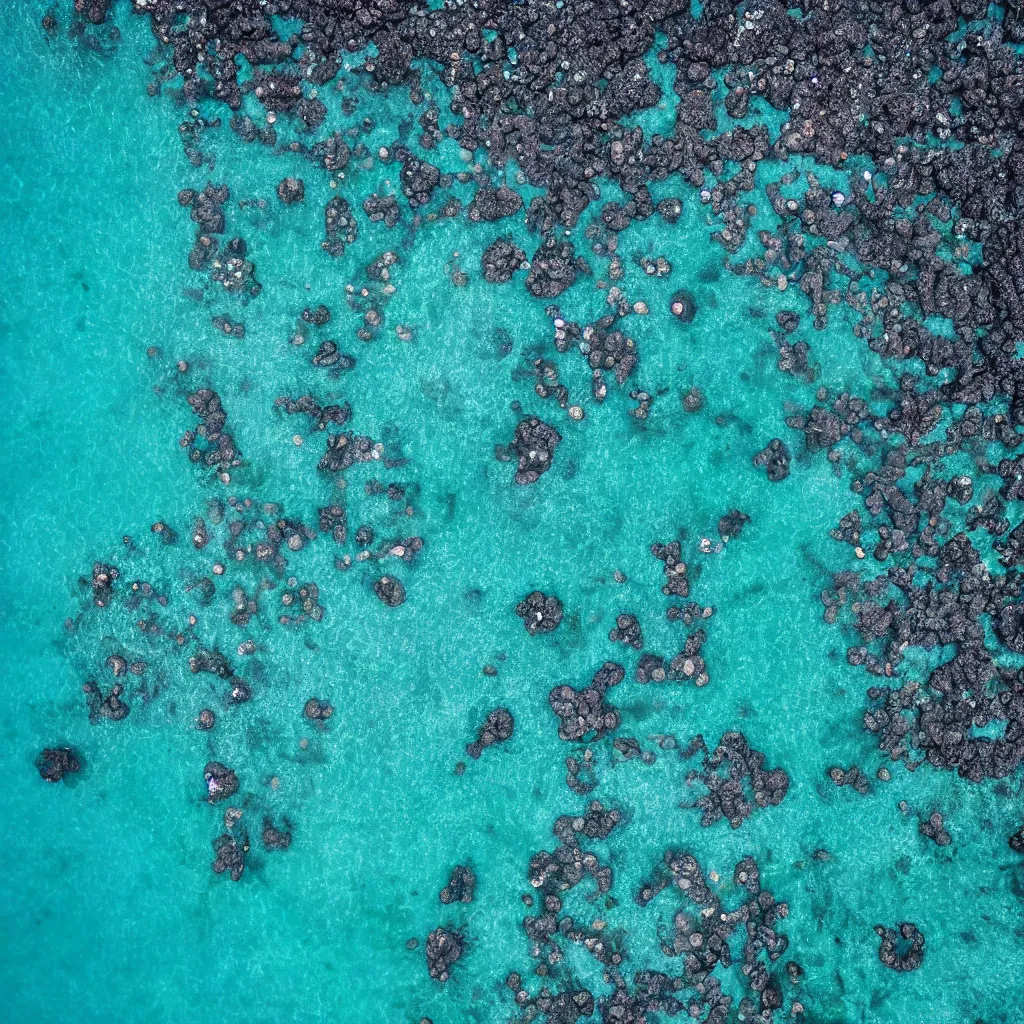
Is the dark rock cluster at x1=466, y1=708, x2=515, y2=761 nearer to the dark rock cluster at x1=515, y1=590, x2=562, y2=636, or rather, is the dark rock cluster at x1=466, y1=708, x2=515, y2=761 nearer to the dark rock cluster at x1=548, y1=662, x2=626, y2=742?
the dark rock cluster at x1=548, y1=662, x2=626, y2=742

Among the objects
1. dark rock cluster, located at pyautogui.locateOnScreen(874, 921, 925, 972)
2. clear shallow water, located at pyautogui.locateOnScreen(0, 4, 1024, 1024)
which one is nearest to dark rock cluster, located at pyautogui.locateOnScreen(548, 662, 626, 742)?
clear shallow water, located at pyautogui.locateOnScreen(0, 4, 1024, 1024)

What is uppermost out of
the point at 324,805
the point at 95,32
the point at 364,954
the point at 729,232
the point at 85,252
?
the point at 95,32

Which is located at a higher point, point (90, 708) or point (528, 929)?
point (90, 708)

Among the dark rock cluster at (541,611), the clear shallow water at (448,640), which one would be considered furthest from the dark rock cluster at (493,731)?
the dark rock cluster at (541,611)

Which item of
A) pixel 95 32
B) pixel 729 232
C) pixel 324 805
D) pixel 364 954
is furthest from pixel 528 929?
pixel 95 32

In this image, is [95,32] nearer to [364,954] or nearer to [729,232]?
[729,232]

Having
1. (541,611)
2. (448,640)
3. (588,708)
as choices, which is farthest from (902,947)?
(448,640)

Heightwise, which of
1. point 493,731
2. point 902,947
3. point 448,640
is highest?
point 448,640

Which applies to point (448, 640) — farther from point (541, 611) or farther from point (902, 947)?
point (902, 947)

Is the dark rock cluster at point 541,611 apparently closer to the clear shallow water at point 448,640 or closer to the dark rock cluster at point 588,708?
the clear shallow water at point 448,640
